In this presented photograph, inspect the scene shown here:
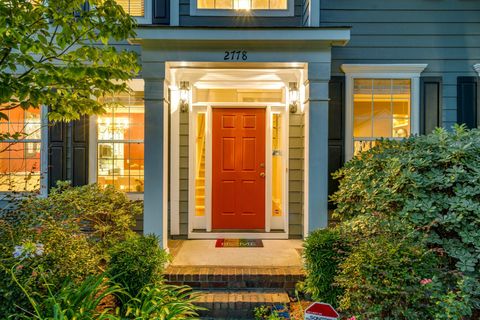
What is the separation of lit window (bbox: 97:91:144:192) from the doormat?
4.75 ft

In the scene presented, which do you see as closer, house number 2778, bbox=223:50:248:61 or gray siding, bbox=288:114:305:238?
house number 2778, bbox=223:50:248:61

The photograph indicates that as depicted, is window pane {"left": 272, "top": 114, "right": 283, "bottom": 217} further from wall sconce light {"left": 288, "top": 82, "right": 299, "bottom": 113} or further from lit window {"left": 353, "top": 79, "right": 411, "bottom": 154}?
lit window {"left": 353, "top": 79, "right": 411, "bottom": 154}

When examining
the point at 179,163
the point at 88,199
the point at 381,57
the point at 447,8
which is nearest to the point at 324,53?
the point at 381,57

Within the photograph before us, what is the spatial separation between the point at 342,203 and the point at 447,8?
10.9 feet

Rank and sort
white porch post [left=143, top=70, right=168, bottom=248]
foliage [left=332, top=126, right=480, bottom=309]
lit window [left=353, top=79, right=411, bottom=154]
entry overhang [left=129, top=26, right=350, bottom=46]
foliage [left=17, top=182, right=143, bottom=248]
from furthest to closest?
lit window [left=353, top=79, right=411, bottom=154] → white porch post [left=143, top=70, right=168, bottom=248] → entry overhang [left=129, top=26, right=350, bottom=46] → foliage [left=17, top=182, right=143, bottom=248] → foliage [left=332, top=126, right=480, bottom=309]

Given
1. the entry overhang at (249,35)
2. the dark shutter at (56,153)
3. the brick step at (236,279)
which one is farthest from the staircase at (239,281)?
the entry overhang at (249,35)

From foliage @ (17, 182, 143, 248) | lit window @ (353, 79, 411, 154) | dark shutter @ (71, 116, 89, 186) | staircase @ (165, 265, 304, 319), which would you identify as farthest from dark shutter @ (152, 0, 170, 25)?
staircase @ (165, 265, 304, 319)

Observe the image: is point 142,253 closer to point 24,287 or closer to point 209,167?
point 24,287

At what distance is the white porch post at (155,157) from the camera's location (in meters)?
4.00

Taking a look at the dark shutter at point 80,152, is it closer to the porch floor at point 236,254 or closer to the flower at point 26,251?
the porch floor at point 236,254

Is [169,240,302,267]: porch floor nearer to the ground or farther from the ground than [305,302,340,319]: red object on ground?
nearer to the ground

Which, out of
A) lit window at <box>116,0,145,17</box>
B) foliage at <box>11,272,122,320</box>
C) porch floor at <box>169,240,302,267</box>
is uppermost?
lit window at <box>116,0,145,17</box>

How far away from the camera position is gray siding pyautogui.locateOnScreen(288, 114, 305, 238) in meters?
5.18

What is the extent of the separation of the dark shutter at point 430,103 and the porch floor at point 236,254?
254 centimetres
